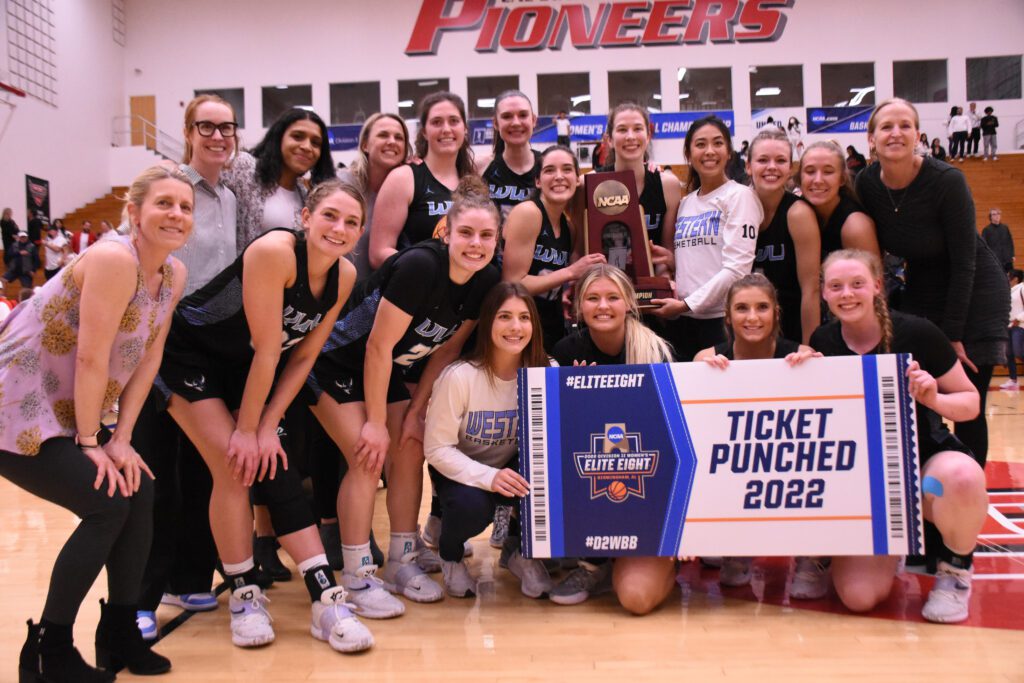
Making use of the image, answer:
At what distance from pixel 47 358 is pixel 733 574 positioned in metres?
2.48

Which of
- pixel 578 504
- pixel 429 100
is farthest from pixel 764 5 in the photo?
pixel 578 504

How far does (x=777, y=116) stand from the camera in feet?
66.8

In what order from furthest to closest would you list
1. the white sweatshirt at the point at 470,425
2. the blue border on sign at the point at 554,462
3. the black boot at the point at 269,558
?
the black boot at the point at 269,558 < the white sweatshirt at the point at 470,425 < the blue border on sign at the point at 554,462

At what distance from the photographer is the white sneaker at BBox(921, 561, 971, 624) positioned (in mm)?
2629

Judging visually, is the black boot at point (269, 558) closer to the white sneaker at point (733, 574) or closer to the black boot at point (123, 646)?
the black boot at point (123, 646)

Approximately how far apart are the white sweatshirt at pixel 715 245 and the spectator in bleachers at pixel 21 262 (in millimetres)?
13795

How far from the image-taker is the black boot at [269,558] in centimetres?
342

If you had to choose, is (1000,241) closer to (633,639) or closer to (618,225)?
(618,225)

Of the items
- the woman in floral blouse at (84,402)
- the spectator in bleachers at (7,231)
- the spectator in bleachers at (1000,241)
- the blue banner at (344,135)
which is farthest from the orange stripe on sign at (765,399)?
the blue banner at (344,135)

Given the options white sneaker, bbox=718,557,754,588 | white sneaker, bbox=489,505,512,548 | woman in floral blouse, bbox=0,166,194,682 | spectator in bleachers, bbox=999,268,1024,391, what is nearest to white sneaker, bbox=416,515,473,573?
white sneaker, bbox=489,505,512,548

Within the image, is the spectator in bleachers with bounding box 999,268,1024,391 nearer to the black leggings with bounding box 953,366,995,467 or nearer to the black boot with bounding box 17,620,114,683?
the black leggings with bounding box 953,366,995,467

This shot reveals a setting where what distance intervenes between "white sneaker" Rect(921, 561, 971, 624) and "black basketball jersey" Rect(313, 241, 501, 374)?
1.91 m

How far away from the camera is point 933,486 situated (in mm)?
2729

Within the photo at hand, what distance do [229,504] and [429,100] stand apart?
2.05 metres
